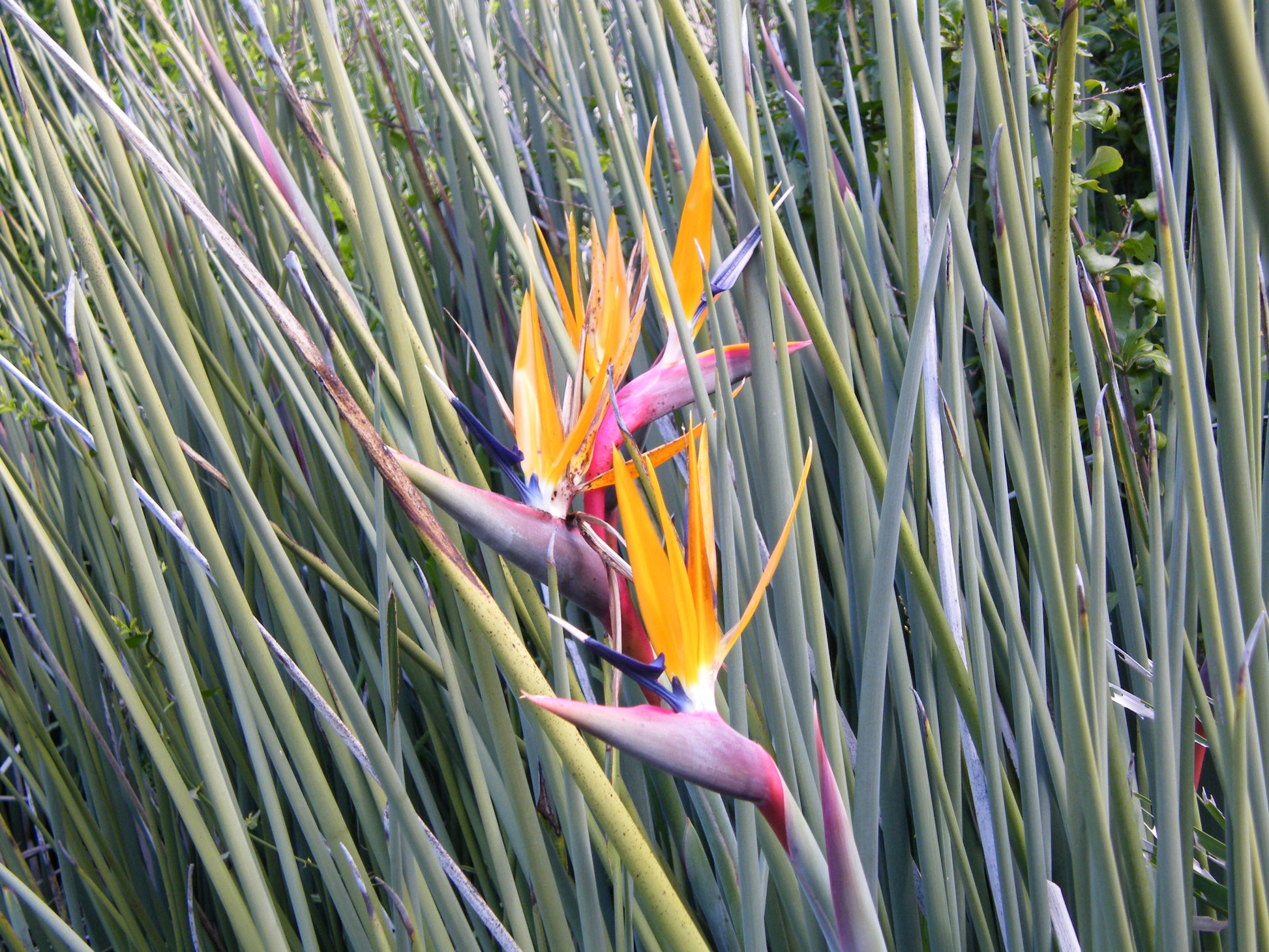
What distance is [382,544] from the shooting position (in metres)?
0.32

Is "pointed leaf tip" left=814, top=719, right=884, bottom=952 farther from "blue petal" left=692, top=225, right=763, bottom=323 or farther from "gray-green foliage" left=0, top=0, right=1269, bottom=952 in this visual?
"blue petal" left=692, top=225, right=763, bottom=323

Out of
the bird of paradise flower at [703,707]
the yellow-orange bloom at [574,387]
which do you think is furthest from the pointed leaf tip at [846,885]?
the yellow-orange bloom at [574,387]

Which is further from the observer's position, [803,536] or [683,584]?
[803,536]

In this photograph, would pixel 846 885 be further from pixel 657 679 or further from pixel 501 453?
pixel 501 453

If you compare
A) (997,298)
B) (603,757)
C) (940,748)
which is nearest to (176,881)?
(603,757)

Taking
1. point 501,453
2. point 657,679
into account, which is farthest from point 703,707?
point 501,453

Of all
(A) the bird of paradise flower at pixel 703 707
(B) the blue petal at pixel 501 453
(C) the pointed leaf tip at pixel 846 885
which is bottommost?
(C) the pointed leaf tip at pixel 846 885

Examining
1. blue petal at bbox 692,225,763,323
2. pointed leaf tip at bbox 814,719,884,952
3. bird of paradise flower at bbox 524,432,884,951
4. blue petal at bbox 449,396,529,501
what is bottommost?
pointed leaf tip at bbox 814,719,884,952

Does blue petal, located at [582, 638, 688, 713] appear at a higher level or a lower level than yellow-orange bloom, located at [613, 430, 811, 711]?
lower

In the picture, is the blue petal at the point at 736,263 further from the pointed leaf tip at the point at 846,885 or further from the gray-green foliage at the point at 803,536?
the pointed leaf tip at the point at 846,885

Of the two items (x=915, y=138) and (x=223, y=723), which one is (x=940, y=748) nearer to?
(x=915, y=138)

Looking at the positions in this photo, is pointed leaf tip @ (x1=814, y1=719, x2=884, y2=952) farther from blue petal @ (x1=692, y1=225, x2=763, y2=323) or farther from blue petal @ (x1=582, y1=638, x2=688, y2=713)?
blue petal @ (x1=692, y1=225, x2=763, y2=323)

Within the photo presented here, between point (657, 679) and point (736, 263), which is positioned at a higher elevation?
point (736, 263)

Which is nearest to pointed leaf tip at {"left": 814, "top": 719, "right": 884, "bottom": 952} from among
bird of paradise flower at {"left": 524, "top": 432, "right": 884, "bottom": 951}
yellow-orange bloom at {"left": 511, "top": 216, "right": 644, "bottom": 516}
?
bird of paradise flower at {"left": 524, "top": 432, "right": 884, "bottom": 951}
